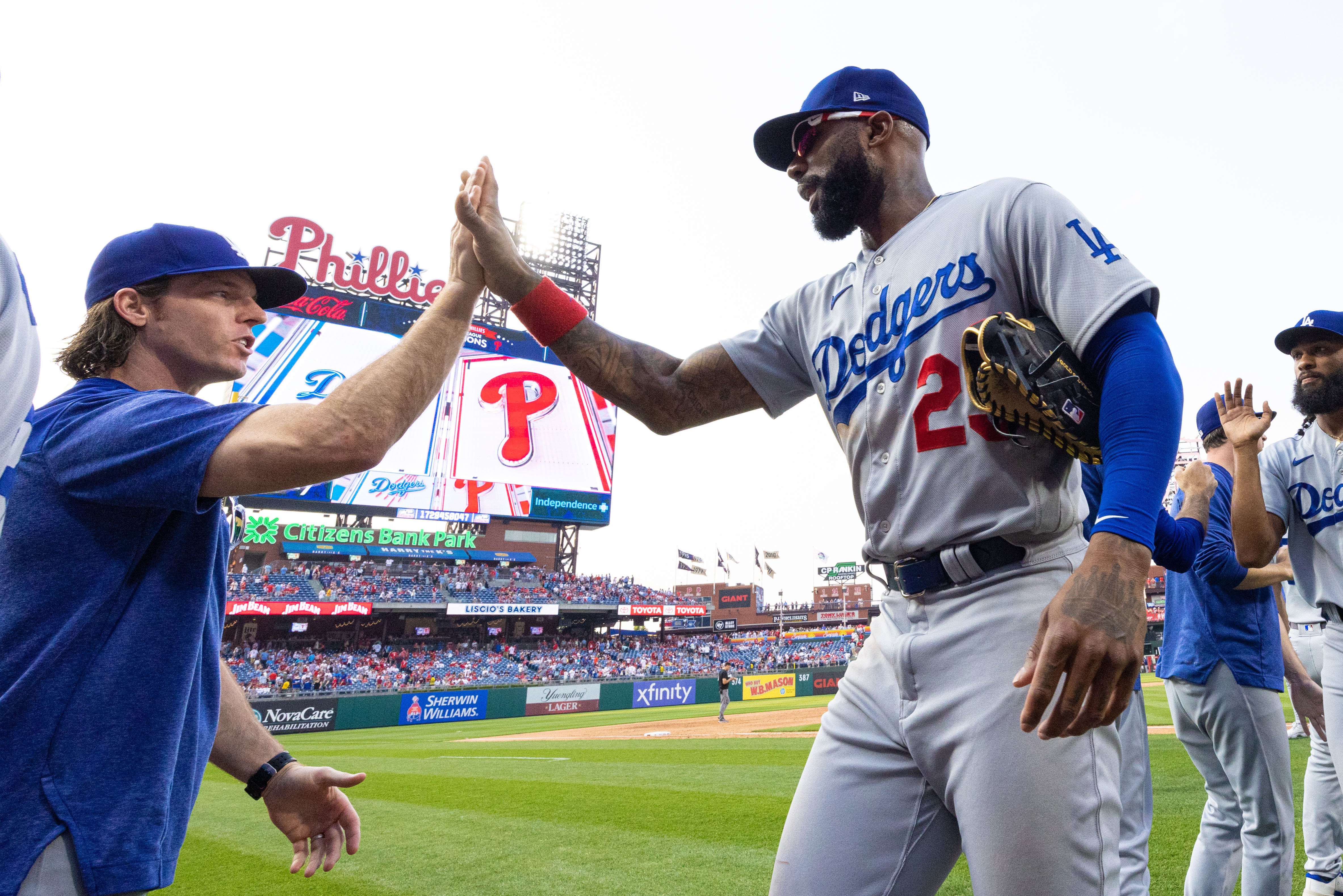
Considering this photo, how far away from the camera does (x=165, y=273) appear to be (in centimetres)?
181

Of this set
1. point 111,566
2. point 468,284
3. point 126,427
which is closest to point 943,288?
point 468,284

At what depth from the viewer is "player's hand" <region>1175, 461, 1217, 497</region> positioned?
2846 millimetres

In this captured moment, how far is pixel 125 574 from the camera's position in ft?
4.99

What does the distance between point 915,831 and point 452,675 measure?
3645 cm

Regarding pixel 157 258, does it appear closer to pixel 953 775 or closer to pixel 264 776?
pixel 264 776

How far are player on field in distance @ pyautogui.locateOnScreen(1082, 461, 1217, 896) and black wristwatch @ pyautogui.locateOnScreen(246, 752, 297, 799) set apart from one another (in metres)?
2.42

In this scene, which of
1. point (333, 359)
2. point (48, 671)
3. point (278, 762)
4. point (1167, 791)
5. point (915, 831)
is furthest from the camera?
point (333, 359)

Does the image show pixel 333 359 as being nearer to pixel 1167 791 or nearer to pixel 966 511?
pixel 1167 791

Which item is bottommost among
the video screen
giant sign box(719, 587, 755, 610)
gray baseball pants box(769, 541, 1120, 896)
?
giant sign box(719, 587, 755, 610)

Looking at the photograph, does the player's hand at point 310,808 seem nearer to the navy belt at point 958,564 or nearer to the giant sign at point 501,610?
the navy belt at point 958,564

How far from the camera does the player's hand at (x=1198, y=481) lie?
2846mm

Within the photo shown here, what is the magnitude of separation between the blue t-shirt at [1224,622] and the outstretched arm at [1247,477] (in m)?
0.11

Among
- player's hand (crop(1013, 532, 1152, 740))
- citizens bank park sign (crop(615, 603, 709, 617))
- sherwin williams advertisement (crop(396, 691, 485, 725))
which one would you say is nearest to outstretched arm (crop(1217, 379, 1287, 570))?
player's hand (crop(1013, 532, 1152, 740))

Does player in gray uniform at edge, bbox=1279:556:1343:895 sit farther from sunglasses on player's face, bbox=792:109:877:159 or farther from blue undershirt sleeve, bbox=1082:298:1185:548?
sunglasses on player's face, bbox=792:109:877:159
